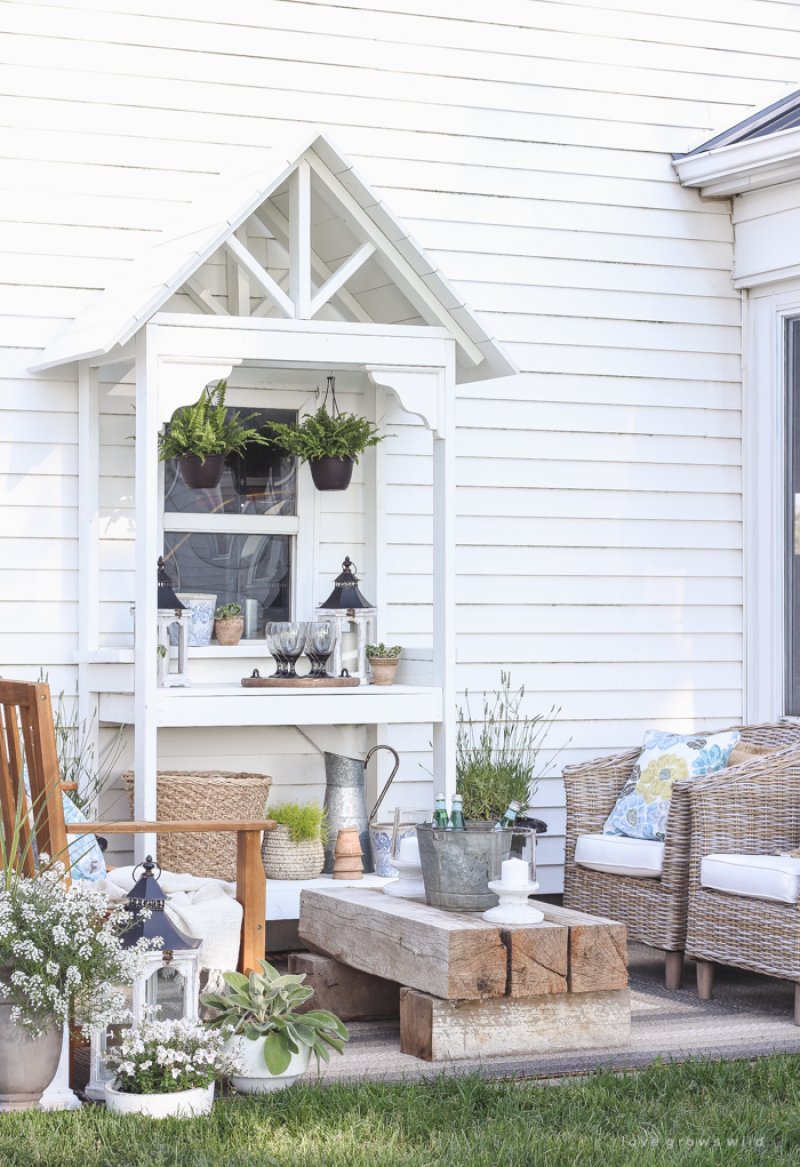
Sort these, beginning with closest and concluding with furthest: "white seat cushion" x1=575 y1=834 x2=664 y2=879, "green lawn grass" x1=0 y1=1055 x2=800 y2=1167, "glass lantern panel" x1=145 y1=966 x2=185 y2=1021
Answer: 1. "green lawn grass" x1=0 y1=1055 x2=800 y2=1167
2. "glass lantern panel" x1=145 y1=966 x2=185 y2=1021
3. "white seat cushion" x1=575 y1=834 x2=664 y2=879

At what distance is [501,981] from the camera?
4.11m

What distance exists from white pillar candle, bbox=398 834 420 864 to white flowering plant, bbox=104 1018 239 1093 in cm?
101

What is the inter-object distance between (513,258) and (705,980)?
2.95 metres

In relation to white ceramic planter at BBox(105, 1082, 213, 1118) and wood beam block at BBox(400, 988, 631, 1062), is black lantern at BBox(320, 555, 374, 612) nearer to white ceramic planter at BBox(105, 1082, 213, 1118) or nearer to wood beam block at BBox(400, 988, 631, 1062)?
wood beam block at BBox(400, 988, 631, 1062)

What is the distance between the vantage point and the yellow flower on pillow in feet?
18.1

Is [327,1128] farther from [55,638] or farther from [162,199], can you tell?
[162,199]

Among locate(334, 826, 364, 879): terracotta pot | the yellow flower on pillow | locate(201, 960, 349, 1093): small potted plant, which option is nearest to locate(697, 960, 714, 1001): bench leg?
the yellow flower on pillow

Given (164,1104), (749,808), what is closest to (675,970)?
(749,808)

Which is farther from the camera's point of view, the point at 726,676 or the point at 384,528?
the point at 726,676

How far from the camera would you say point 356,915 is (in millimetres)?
4578

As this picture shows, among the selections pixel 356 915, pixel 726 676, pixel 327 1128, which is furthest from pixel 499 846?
pixel 726 676

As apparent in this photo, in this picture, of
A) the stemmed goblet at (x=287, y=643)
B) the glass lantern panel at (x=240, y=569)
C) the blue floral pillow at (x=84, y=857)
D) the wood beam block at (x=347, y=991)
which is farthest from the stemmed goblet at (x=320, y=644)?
the wood beam block at (x=347, y=991)

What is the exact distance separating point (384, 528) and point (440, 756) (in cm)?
107

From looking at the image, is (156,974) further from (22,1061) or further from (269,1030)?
(22,1061)
